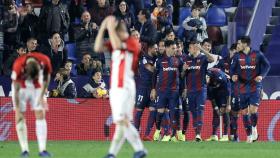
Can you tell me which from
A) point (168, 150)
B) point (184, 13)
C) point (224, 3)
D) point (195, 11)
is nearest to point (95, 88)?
point (195, 11)

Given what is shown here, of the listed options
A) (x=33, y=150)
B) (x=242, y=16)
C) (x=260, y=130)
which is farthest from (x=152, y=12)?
(x=33, y=150)

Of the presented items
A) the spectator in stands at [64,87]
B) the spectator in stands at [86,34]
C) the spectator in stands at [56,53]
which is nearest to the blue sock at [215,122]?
the spectator in stands at [64,87]

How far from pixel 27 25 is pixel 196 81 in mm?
5078

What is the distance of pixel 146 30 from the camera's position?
25.5 meters

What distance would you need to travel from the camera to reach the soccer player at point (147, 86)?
2367 centimetres

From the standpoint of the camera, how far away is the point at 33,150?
1927 centimetres

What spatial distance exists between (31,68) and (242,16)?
1265 centimetres

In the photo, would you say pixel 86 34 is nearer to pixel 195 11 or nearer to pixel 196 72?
pixel 195 11

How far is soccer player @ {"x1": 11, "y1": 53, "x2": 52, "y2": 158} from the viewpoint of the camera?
1639 cm

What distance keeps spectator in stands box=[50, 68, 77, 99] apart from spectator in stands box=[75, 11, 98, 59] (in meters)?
1.76

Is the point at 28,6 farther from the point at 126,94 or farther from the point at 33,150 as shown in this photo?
the point at 126,94

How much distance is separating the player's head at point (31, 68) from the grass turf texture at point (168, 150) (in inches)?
63.0

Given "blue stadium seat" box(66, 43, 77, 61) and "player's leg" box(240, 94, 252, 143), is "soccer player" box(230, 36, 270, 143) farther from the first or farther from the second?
"blue stadium seat" box(66, 43, 77, 61)

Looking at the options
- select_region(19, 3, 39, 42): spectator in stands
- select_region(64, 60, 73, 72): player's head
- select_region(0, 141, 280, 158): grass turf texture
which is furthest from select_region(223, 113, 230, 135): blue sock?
select_region(19, 3, 39, 42): spectator in stands
